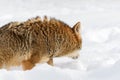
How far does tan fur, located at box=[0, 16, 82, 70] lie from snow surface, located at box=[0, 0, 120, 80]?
25 cm

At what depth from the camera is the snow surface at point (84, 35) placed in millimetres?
5801

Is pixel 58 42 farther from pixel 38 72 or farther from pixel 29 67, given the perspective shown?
pixel 38 72

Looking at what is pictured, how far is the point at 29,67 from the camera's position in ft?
23.7

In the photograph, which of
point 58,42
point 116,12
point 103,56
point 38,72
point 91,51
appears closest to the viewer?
point 38,72

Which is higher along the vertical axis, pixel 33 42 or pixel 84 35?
pixel 84 35

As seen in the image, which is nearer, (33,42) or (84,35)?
(33,42)

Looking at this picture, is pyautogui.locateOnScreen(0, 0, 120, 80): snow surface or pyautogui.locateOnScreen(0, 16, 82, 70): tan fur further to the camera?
pyautogui.locateOnScreen(0, 16, 82, 70): tan fur

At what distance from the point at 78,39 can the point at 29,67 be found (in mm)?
1090

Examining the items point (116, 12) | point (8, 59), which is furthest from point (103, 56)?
point (116, 12)

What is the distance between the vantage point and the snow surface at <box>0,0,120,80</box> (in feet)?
19.0

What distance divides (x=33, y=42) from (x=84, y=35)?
3.42m

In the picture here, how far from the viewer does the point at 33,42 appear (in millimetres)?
7289

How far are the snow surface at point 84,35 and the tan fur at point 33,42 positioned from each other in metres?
0.25

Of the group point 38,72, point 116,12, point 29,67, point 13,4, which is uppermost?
point 13,4
